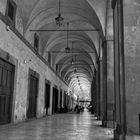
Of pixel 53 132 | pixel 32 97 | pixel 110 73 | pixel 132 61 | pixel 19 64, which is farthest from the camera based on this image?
pixel 32 97

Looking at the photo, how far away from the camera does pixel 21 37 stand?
12.4 m

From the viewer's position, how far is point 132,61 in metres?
5.88

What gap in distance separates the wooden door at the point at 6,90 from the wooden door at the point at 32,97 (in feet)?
11.4

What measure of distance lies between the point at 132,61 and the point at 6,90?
6984 millimetres

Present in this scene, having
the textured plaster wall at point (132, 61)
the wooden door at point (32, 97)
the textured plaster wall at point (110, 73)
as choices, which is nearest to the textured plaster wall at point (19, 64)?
the wooden door at point (32, 97)

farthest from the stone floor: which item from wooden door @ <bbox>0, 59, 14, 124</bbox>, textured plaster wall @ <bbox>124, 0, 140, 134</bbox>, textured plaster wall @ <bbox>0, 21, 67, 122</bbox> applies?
textured plaster wall @ <bbox>0, 21, 67, 122</bbox>

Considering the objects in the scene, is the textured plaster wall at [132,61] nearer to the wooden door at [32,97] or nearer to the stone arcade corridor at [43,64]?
the stone arcade corridor at [43,64]

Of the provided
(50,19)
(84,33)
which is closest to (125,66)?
(50,19)

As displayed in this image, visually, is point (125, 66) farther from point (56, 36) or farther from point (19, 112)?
point (56, 36)

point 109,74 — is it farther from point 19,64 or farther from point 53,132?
point 19,64

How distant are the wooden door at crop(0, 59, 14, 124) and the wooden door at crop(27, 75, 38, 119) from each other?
3.49 meters

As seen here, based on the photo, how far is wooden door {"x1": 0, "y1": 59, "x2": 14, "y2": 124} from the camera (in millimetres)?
10236

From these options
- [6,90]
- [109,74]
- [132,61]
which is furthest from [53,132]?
[109,74]

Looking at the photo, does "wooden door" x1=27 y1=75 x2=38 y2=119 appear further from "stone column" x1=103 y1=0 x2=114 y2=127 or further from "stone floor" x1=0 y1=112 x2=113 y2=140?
"stone column" x1=103 y1=0 x2=114 y2=127
